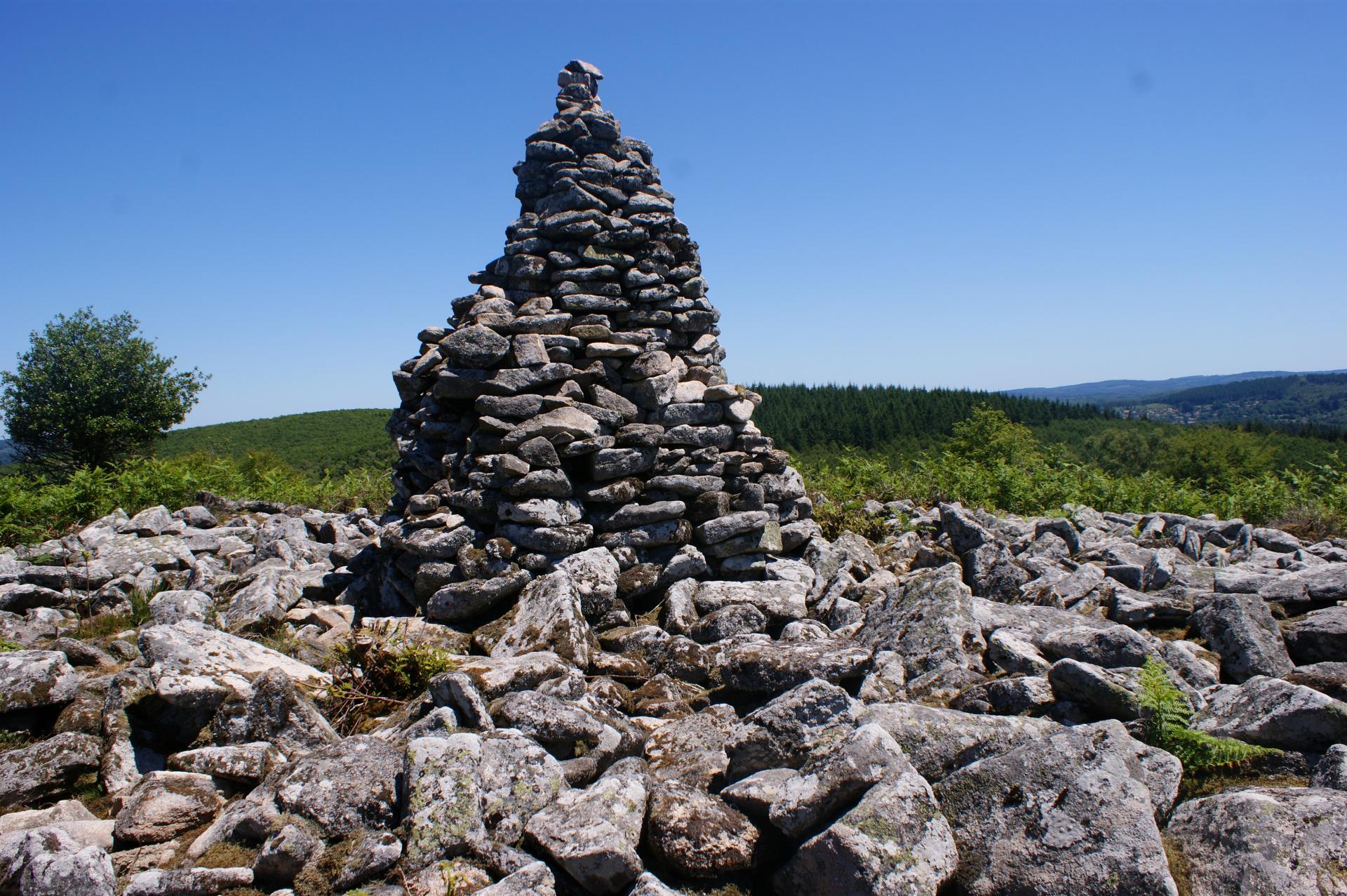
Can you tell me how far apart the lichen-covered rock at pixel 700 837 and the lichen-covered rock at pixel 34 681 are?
519 cm

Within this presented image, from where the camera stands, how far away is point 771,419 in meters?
105

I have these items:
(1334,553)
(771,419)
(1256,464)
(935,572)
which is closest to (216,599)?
(935,572)

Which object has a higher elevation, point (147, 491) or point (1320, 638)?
point (147, 491)

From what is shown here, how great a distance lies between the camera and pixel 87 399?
3319 centimetres

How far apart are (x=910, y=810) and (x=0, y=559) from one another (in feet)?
38.7

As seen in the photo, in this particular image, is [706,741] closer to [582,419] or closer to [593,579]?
[593,579]

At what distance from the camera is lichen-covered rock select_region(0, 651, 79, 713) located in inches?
238

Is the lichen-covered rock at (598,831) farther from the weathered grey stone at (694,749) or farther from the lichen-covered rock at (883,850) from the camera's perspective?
the lichen-covered rock at (883,850)

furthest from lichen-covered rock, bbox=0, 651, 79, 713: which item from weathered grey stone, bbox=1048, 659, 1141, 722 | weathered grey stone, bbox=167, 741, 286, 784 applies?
weathered grey stone, bbox=1048, 659, 1141, 722

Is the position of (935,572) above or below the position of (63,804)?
above

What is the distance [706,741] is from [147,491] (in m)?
13.7

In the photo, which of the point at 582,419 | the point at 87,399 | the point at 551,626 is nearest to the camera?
the point at 551,626

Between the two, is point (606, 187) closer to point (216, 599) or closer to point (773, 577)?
point (773, 577)

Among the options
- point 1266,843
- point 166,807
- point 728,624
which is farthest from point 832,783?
point 166,807
